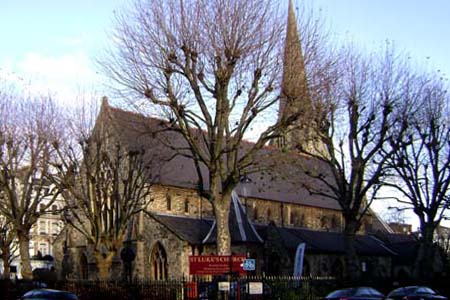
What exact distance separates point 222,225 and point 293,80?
622 cm

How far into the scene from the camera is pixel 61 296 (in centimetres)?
2528

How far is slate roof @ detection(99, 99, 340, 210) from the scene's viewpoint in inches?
1267

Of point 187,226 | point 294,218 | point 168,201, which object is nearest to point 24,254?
point 187,226

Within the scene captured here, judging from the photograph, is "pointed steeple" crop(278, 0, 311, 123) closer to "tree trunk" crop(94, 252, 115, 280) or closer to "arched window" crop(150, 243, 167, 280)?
"tree trunk" crop(94, 252, 115, 280)

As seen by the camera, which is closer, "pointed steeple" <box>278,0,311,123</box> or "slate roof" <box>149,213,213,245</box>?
"pointed steeple" <box>278,0,311,123</box>

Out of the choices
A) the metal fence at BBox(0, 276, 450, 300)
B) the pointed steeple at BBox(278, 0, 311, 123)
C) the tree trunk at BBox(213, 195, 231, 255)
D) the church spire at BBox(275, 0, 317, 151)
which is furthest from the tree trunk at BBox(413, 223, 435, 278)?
the tree trunk at BBox(213, 195, 231, 255)

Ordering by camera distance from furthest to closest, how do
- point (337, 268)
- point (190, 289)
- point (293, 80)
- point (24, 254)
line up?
1. point (337, 268)
2. point (24, 254)
3. point (190, 289)
4. point (293, 80)

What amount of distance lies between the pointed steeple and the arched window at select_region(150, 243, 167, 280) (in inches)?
943

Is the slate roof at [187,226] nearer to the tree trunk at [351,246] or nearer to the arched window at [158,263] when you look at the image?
the arched window at [158,263]

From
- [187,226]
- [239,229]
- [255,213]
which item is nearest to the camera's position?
[239,229]

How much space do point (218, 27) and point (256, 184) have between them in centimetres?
3222

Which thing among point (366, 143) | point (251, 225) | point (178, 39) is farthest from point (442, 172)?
point (178, 39)

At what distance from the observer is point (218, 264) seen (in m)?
26.0

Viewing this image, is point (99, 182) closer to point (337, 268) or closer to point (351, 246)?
point (351, 246)
